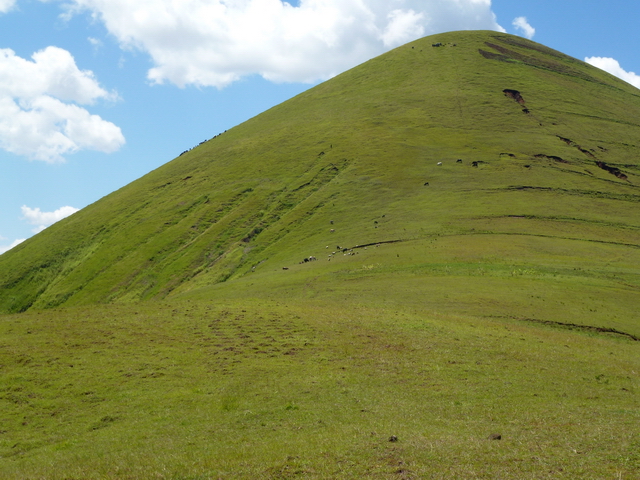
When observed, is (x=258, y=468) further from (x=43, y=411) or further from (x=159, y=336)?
(x=159, y=336)

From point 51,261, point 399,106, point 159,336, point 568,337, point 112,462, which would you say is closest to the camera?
point 112,462

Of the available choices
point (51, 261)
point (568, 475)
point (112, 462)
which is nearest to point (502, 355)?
point (568, 475)

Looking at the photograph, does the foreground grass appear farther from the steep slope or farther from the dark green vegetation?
the steep slope

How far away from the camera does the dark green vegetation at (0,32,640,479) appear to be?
53.7ft

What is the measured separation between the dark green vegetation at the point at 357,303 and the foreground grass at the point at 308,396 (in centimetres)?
13

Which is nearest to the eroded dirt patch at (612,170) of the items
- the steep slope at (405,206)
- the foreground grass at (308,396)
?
the steep slope at (405,206)

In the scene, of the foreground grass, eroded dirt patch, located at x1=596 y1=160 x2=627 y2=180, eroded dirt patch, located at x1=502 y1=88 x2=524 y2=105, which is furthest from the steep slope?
the foreground grass

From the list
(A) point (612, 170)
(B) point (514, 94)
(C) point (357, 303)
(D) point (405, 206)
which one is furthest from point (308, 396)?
(B) point (514, 94)

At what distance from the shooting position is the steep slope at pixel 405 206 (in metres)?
52.0

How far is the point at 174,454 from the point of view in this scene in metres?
15.9

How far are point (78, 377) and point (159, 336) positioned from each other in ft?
22.8

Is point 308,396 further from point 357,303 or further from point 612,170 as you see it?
point 612,170

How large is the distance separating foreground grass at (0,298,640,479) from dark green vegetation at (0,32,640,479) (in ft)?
0.42

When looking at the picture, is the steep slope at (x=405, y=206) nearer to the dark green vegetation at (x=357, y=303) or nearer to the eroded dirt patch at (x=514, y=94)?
the eroded dirt patch at (x=514, y=94)
